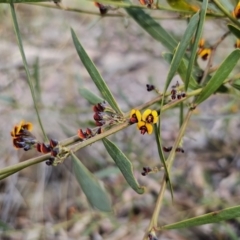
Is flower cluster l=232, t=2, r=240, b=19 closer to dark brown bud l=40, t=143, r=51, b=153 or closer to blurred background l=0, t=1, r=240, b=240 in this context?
dark brown bud l=40, t=143, r=51, b=153

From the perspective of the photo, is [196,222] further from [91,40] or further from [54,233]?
[91,40]

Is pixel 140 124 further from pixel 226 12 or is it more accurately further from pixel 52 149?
pixel 226 12

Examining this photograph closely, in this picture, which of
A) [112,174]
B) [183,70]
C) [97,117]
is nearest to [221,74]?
[183,70]

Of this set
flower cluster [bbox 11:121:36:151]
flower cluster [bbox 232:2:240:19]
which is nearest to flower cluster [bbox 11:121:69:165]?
flower cluster [bbox 11:121:36:151]

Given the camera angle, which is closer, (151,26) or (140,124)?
(140,124)

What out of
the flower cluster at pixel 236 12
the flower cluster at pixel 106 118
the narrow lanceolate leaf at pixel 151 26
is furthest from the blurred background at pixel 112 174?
the flower cluster at pixel 106 118

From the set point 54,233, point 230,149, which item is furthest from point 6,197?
point 230,149

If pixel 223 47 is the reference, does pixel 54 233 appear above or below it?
below
